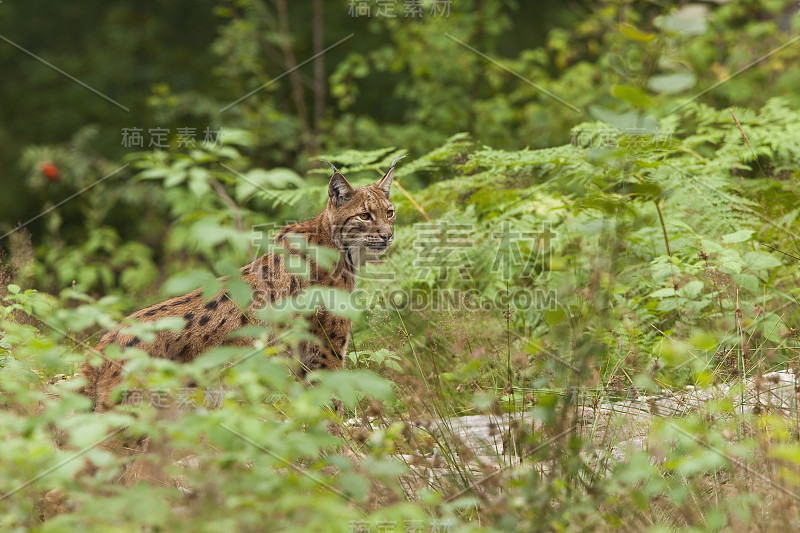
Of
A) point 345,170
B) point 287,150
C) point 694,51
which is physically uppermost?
point 694,51

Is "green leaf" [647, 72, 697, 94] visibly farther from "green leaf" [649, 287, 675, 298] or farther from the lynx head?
the lynx head

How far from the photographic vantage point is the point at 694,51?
973cm

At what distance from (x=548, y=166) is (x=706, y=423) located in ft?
8.79

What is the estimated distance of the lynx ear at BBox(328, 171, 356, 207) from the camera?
5.20m

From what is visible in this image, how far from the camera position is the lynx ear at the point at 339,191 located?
17.1 ft

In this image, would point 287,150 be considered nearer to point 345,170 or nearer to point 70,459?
point 345,170

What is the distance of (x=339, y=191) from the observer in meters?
5.29

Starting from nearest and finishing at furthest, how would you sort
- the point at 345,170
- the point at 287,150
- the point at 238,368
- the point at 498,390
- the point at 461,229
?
the point at 238,368
the point at 498,390
the point at 461,229
the point at 345,170
the point at 287,150

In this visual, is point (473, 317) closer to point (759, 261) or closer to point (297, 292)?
point (297, 292)

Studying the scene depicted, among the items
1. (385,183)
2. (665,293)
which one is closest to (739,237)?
(665,293)

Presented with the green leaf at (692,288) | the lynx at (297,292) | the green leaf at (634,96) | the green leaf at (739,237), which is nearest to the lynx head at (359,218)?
the lynx at (297,292)

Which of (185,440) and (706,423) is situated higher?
(185,440)

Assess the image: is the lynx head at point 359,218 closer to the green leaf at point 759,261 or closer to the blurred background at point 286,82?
the blurred background at point 286,82

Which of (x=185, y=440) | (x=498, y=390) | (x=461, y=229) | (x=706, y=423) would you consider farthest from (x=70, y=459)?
(x=461, y=229)
